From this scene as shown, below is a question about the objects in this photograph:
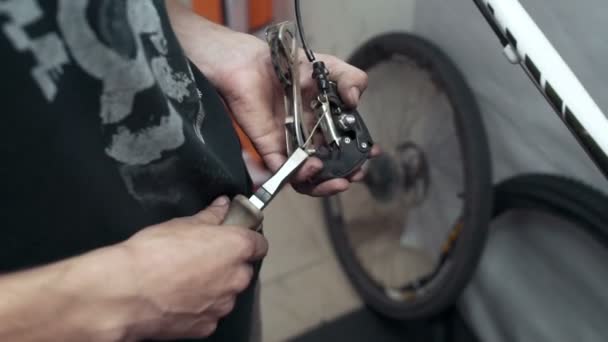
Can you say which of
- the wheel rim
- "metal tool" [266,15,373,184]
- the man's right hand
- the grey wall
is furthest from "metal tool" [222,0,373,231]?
the wheel rim

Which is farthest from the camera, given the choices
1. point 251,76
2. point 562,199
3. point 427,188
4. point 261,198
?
point 427,188

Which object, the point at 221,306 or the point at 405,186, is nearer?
the point at 221,306

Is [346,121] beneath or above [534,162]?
above

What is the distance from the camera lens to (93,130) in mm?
334

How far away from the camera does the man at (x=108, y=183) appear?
0.30 m

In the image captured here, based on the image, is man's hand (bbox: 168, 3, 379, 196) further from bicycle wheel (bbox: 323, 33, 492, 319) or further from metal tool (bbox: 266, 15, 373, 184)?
bicycle wheel (bbox: 323, 33, 492, 319)

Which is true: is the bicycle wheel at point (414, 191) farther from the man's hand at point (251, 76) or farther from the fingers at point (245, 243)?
the fingers at point (245, 243)

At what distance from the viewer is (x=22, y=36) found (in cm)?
28

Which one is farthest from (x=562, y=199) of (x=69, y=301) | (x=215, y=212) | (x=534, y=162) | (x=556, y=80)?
(x=69, y=301)

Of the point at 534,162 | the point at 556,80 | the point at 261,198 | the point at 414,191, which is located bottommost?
the point at 414,191

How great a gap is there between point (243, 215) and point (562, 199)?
501 mm

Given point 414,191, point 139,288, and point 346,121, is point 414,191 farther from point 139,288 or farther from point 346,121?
point 139,288

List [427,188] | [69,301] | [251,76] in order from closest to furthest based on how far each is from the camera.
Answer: [69,301] < [251,76] < [427,188]

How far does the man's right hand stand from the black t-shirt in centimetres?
4
